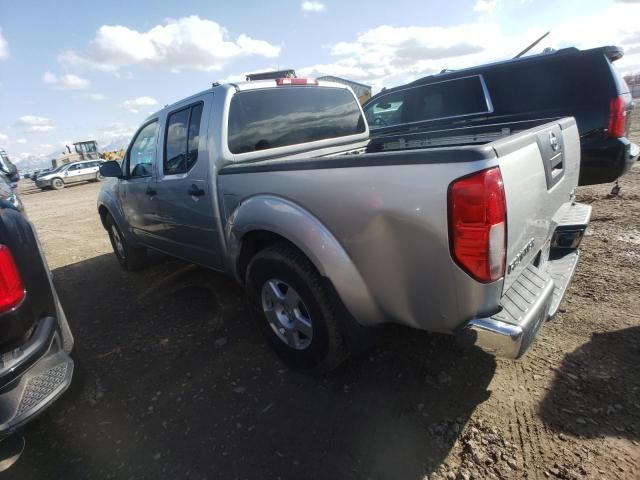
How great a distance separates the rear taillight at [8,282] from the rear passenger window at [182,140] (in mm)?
1537

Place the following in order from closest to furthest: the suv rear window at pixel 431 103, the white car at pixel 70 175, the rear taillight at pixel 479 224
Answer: the rear taillight at pixel 479 224
the suv rear window at pixel 431 103
the white car at pixel 70 175

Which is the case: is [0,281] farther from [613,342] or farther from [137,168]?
[613,342]

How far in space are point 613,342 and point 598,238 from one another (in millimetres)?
2079

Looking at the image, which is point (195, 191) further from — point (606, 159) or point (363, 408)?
point (606, 159)

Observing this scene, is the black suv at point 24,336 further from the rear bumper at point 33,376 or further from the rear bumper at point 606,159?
the rear bumper at point 606,159

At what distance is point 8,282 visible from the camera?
1660mm

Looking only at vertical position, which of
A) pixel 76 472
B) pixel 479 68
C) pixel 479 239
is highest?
pixel 479 68

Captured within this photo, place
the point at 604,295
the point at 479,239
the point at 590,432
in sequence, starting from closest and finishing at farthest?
1. the point at 479,239
2. the point at 590,432
3. the point at 604,295

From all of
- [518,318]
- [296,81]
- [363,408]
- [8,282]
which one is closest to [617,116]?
[296,81]

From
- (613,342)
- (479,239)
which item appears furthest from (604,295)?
(479,239)

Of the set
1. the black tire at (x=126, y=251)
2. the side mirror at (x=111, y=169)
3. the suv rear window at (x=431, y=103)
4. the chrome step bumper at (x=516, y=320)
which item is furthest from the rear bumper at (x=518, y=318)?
the black tire at (x=126, y=251)

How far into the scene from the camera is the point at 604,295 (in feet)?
9.72

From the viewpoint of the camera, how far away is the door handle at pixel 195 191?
2922mm

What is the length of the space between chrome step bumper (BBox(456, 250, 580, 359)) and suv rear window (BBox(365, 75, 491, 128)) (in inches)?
148
